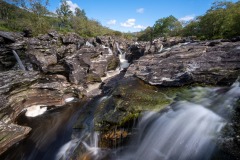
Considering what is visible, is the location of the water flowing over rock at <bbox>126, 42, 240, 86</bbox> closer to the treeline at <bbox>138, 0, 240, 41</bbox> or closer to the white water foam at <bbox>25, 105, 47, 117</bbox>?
the white water foam at <bbox>25, 105, 47, 117</bbox>

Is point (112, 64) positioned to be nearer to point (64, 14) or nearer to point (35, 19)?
point (35, 19)

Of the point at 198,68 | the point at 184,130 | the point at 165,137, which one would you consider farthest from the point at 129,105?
the point at 198,68

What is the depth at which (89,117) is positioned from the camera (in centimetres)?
1098

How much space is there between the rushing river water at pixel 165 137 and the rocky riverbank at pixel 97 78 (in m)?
0.83

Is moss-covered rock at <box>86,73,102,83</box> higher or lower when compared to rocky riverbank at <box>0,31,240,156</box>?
lower

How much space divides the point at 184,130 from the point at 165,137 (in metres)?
0.86

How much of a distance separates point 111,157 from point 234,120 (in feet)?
17.3

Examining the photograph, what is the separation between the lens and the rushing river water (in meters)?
6.34

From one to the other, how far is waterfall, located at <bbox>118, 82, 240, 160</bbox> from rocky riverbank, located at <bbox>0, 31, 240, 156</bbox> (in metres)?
0.96

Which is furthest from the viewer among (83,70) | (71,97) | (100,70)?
(100,70)

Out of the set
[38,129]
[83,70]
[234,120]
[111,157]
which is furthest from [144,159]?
[83,70]

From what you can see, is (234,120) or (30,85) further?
(30,85)

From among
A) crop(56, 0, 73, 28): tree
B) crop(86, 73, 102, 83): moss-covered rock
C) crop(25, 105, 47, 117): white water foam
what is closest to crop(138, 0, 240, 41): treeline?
crop(86, 73, 102, 83): moss-covered rock

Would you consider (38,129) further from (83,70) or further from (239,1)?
(239,1)
